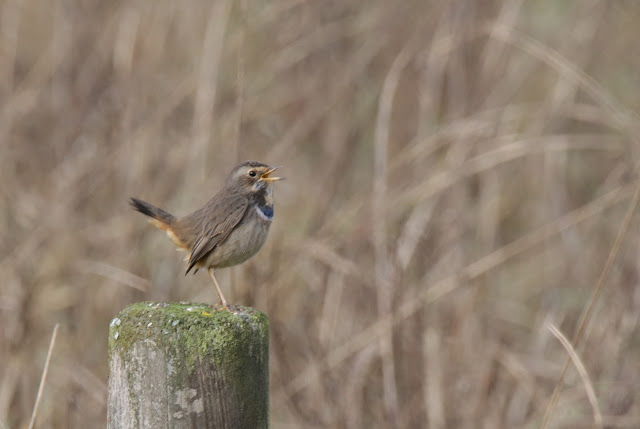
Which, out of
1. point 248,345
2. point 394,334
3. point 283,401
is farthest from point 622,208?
point 248,345

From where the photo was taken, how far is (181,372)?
1.94m

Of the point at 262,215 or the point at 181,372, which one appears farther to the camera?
the point at 262,215

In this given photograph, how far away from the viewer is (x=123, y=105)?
520cm

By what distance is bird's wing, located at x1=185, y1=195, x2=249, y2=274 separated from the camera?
3.29 meters

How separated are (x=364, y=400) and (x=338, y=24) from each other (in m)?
2.21

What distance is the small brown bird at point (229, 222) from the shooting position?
3.29 m

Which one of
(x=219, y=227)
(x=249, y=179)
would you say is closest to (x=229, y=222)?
(x=219, y=227)

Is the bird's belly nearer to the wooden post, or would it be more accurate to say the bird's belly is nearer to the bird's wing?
the bird's wing

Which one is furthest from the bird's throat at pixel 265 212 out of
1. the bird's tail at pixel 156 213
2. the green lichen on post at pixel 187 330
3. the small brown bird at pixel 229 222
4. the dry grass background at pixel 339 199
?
the green lichen on post at pixel 187 330

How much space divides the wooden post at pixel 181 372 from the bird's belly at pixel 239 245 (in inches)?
49.3

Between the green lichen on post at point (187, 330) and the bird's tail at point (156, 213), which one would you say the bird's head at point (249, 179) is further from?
the green lichen on post at point (187, 330)

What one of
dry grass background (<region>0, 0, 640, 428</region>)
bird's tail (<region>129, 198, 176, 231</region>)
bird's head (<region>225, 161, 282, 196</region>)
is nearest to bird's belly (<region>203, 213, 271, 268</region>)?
bird's head (<region>225, 161, 282, 196</region>)

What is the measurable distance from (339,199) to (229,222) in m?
Answer: 2.54

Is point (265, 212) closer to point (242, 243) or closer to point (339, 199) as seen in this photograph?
point (242, 243)
